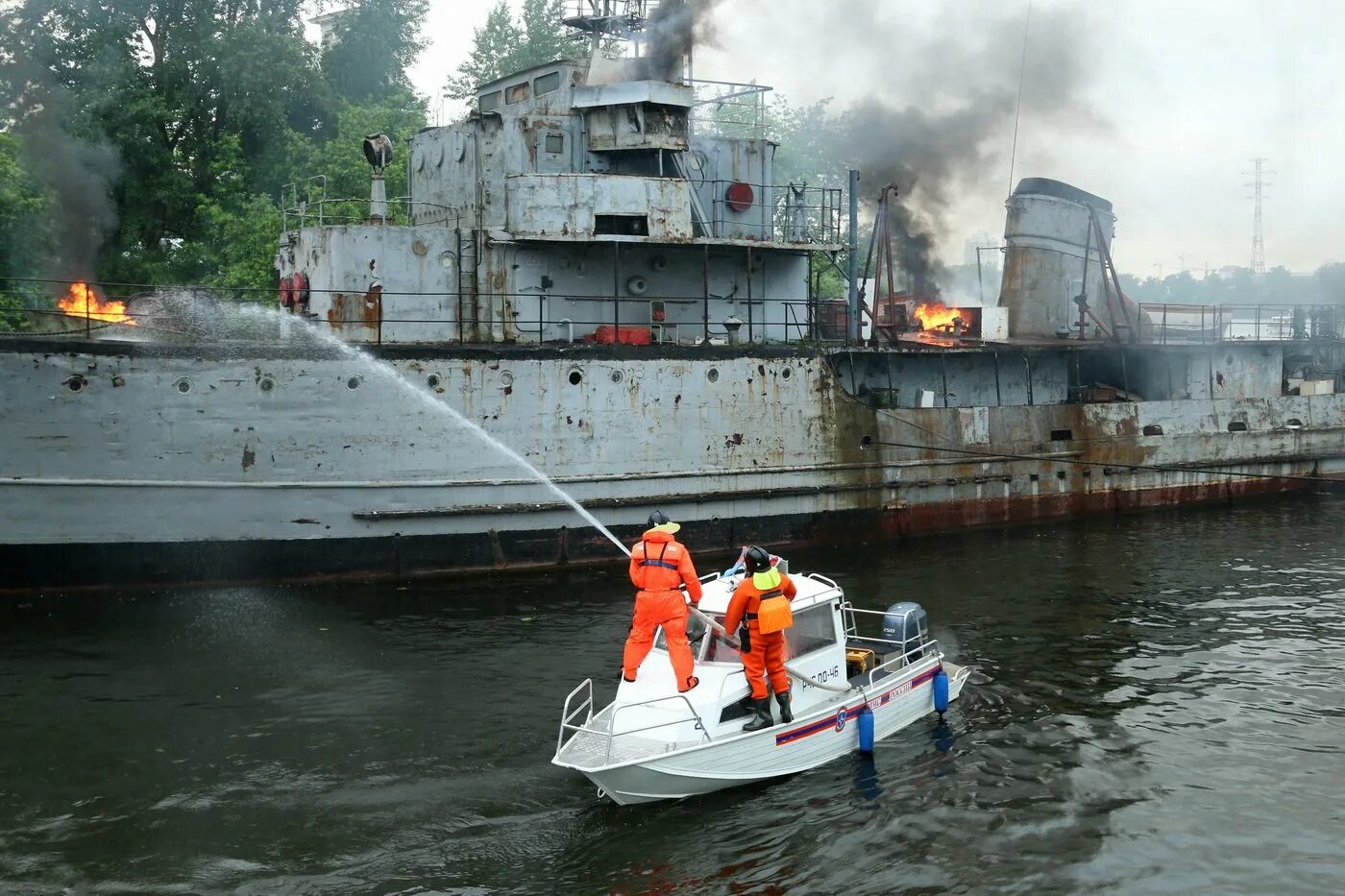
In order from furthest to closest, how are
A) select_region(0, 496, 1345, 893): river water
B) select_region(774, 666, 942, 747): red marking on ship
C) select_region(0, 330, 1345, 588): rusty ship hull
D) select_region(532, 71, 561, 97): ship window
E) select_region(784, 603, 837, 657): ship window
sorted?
1. select_region(532, 71, 561, 97): ship window
2. select_region(0, 330, 1345, 588): rusty ship hull
3. select_region(784, 603, 837, 657): ship window
4. select_region(774, 666, 942, 747): red marking on ship
5. select_region(0, 496, 1345, 893): river water

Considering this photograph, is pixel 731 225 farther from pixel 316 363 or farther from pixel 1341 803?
pixel 1341 803

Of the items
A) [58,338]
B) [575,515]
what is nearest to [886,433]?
[575,515]

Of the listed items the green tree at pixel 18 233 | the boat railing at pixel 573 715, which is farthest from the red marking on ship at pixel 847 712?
the green tree at pixel 18 233

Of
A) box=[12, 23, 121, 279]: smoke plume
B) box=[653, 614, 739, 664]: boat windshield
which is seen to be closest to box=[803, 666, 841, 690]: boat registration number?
box=[653, 614, 739, 664]: boat windshield

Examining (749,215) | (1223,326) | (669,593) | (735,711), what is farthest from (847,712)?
(1223,326)

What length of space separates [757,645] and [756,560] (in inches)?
33.0

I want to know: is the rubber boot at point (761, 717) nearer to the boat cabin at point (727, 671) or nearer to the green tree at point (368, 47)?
the boat cabin at point (727, 671)

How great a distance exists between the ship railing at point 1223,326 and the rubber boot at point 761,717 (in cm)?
2033

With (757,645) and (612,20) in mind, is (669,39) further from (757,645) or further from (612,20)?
(757,645)

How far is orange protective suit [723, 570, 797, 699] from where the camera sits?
11.0m

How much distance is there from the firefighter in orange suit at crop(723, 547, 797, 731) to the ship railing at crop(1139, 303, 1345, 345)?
20160 millimetres

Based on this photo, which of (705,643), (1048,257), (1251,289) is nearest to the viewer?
(705,643)

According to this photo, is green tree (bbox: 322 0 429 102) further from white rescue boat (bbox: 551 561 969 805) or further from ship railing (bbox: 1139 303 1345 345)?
white rescue boat (bbox: 551 561 969 805)

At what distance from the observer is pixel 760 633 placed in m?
11.1
